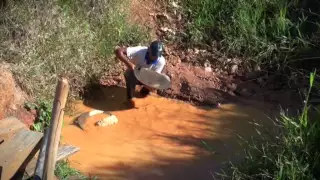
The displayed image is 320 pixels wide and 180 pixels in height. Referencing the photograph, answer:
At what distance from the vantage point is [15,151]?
410 centimetres

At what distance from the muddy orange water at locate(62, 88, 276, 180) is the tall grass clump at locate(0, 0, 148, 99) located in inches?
16.6

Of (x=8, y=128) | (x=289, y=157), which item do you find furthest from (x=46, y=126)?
(x=289, y=157)

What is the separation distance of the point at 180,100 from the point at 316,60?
178cm

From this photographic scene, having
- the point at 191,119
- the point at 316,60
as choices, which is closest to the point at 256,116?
the point at 191,119

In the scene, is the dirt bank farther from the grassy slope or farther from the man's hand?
the man's hand

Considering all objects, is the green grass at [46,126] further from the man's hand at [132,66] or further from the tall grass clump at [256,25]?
the tall grass clump at [256,25]

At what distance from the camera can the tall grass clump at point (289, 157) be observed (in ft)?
13.1

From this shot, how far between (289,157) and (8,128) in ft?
7.50

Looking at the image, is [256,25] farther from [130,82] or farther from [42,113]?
[42,113]

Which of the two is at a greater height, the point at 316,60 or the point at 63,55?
the point at 63,55

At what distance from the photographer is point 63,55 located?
6062 millimetres

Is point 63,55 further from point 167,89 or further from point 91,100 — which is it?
point 167,89

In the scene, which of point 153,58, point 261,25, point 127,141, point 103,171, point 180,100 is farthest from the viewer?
point 261,25

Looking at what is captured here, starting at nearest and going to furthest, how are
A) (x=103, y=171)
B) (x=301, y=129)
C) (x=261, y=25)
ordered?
(x=301, y=129) → (x=103, y=171) → (x=261, y=25)
